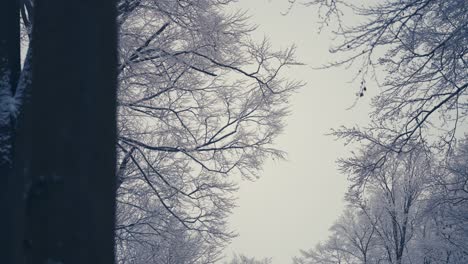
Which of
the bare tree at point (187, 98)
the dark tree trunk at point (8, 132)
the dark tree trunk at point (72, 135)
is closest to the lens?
the dark tree trunk at point (72, 135)

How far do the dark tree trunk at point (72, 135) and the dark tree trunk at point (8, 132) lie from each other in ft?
0.59

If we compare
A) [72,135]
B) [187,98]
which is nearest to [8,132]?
[72,135]

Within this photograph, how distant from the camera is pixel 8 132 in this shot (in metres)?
1.87

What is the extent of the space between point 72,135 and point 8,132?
0.63m

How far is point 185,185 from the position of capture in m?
6.85

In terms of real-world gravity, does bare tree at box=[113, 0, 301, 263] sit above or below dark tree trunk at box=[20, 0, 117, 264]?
above

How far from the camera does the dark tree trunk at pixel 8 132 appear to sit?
166cm

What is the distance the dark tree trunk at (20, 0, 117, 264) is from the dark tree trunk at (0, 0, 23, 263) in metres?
0.18

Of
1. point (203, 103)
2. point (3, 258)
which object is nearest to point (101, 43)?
point (3, 258)

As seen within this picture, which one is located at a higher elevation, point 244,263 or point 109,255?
point 244,263

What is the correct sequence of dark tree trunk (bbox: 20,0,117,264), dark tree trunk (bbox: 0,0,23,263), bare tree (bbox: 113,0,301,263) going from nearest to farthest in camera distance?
dark tree trunk (bbox: 20,0,117,264) → dark tree trunk (bbox: 0,0,23,263) → bare tree (bbox: 113,0,301,263)

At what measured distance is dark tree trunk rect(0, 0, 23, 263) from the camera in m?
1.66

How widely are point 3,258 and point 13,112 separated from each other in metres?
0.77

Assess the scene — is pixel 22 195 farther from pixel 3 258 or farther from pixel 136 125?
pixel 136 125
